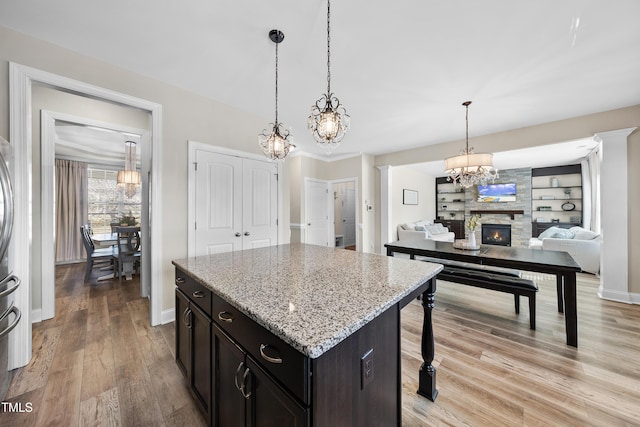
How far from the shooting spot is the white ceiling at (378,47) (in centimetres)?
167

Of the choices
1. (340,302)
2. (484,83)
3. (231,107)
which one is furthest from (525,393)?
(231,107)

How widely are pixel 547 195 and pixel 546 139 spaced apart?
4.50m

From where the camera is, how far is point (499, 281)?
246 centimetres

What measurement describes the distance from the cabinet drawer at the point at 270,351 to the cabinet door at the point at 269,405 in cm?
3

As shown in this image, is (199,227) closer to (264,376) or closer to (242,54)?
(242,54)

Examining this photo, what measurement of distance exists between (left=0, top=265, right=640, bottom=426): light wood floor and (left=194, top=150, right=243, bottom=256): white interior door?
1030 millimetres

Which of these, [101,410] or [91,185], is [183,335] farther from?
[91,185]

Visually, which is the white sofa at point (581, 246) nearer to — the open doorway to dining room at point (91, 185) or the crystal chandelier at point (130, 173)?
the open doorway to dining room at point (91, 185)

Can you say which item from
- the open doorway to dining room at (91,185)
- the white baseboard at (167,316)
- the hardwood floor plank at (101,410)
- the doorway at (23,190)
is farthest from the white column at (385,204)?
the doorway at (23,190)

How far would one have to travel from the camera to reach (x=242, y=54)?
2.15 m

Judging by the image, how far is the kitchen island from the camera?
73 cm

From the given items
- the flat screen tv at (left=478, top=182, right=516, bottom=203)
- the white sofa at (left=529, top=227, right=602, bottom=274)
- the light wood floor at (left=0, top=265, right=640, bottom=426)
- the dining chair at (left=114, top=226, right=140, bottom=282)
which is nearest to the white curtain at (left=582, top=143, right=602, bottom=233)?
the white sofa at (left=529, top=227, right=602, bottom=274)

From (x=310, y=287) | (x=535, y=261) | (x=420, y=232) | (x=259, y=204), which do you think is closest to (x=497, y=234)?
(x=420, y=232)

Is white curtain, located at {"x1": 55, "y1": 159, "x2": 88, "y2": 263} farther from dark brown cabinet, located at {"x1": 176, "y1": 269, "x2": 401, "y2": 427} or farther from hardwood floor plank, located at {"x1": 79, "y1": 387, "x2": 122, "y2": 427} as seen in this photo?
dark brown cabinet, located at {"x1": 176, "y1": 269, "x2": 401, "y2": 427}
